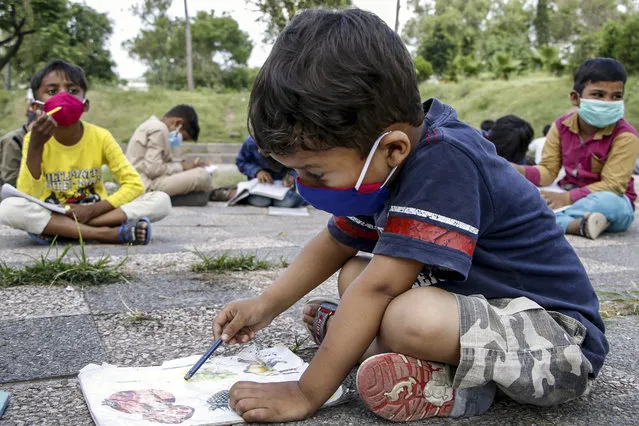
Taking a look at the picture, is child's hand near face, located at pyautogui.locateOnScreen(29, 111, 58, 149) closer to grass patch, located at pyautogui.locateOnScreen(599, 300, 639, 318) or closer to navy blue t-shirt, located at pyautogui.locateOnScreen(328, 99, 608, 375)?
navy blue t-shirt, located at pyautogui.locateOnScreen(328, 99, 608, 375)

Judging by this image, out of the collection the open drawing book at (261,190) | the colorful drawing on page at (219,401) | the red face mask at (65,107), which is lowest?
the open drawing book at (261,190)

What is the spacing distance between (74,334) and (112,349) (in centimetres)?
18

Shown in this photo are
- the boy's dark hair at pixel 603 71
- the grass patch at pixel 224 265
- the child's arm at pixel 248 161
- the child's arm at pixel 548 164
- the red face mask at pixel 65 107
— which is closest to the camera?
the grass patch at pixel 224 265

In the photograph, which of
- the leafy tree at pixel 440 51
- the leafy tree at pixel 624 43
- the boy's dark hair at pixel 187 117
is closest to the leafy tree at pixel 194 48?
the leafy tree at pixel 440 51

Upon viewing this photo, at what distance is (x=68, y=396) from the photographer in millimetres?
1483

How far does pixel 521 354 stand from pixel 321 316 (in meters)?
0.54

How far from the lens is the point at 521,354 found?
1.43m

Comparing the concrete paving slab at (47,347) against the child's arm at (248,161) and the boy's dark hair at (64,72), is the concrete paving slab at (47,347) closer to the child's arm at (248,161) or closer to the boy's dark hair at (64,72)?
the boy's dark hair at (64,72)

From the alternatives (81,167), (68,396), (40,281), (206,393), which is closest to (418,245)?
(206,393)

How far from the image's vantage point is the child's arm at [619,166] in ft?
14.0

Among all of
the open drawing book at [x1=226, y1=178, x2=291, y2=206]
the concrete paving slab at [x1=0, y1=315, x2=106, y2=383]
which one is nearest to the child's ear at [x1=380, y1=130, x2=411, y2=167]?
the concrete paving slab at [x1=0, y1=315, x2=106, y2=383]

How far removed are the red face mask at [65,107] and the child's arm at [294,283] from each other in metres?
2.35

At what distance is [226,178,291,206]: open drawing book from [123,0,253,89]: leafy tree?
26.6 m

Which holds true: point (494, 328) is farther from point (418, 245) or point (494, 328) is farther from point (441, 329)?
point (418, 245)
